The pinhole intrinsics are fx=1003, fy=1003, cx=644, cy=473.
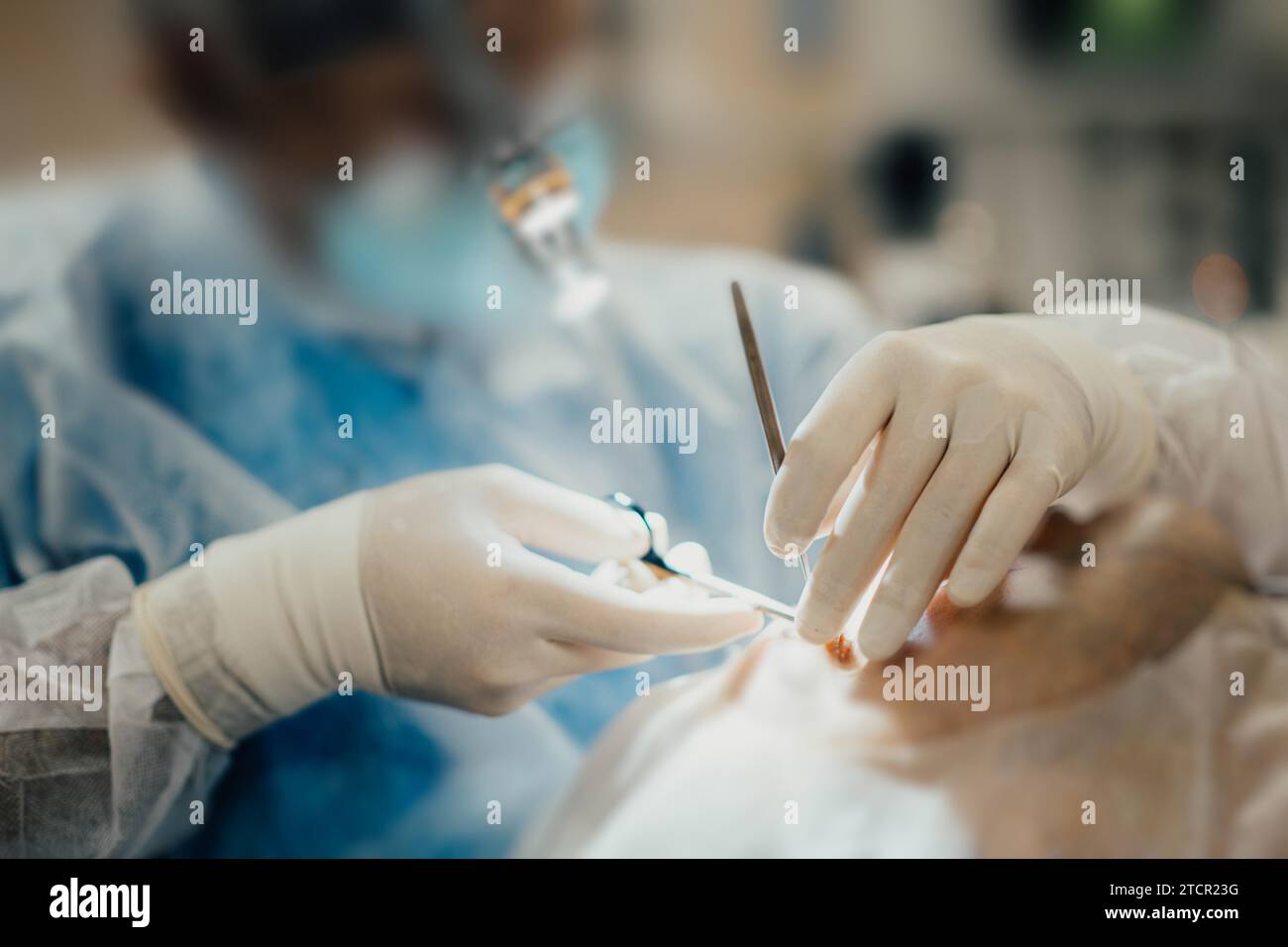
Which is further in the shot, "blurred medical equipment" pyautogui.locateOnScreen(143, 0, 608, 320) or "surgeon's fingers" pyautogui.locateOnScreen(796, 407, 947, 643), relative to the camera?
"blurred medical equipment" pyautogui.locateOnScreen(143, 0, 608, 320)

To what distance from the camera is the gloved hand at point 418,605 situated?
103 cm

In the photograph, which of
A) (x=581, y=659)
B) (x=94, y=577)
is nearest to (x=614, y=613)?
(x=581, y=659)

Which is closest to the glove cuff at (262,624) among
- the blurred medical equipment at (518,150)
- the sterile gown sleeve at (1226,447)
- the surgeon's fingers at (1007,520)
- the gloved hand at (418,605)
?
the gloved hand at (418,605)

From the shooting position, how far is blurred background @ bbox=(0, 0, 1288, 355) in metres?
1.13

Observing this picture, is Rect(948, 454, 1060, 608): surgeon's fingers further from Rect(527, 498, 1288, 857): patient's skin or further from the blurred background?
the blurred background

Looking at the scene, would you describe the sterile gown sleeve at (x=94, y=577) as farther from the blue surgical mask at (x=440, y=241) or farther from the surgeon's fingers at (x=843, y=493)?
the surgeon's fingers at (x=843, y=493)

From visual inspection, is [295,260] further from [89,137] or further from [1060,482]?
[1060,482]

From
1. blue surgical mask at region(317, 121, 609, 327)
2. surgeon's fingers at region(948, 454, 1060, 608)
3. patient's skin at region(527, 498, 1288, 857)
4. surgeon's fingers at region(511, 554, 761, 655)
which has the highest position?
blue surgical mask at region(317, 121, 609, 327)

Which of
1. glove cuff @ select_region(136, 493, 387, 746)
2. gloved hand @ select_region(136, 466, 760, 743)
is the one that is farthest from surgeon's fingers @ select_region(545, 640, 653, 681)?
glove cuff @ select_region(136, 493, 387, 746)

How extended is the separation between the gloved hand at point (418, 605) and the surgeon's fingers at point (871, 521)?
0.08m

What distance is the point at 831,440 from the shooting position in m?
0.99

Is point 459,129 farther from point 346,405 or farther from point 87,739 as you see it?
point 87,739

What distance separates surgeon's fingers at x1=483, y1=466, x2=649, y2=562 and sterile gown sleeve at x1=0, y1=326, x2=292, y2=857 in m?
0.26
